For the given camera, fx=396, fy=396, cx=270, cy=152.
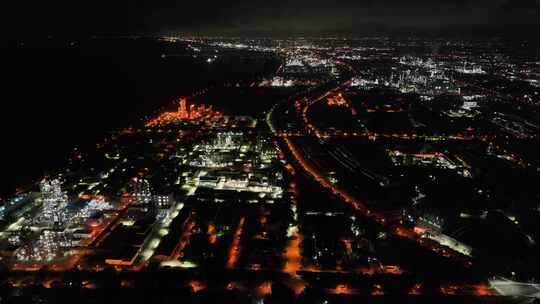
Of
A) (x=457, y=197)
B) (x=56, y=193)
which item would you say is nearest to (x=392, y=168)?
(x=457, y=197)

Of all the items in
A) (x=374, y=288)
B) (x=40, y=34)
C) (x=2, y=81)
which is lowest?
(x=374, y=288)

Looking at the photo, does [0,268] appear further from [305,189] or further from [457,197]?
[457,197]

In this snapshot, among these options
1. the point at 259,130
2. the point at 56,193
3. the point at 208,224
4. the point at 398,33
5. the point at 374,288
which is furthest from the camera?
the point at 398,33

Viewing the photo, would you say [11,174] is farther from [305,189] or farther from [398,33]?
[398,33]

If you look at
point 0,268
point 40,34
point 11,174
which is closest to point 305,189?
point 0,268

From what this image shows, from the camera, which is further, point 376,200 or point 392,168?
point 392,168

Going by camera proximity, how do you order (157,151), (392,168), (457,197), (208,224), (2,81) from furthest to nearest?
(2,81) < (157,151) < (392,168) < (457,197) < (208,224)

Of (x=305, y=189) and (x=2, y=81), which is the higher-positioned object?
(x=2, y=81)
